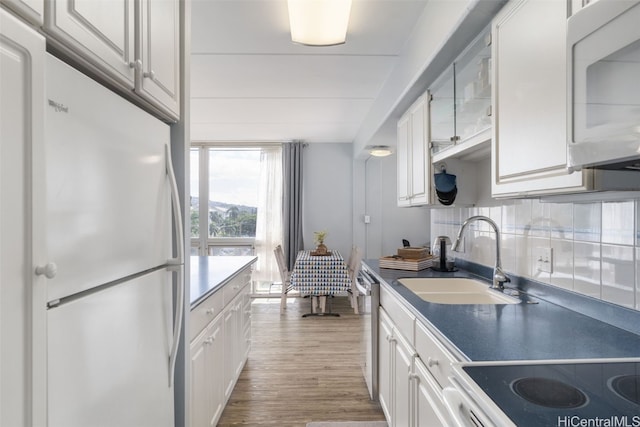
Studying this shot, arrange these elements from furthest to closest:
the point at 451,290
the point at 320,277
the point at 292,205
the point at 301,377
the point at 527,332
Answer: the point at 292,205, the point at 320,277, the point at 301,377, the point at 451,290, the point at 527,332

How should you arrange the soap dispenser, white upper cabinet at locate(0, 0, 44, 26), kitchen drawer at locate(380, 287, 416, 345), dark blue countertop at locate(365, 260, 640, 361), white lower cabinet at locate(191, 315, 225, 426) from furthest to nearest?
1. the soap dispenser
2. white lower cabinet at locate(191, 315, 225, 426)
3. kitchen drawer at locate(380, 287, 416, 345)
4. dark blue countertop at locate(365, 260, 640, 361)
5. white upper cabinet at locate(0, 0, 44, 26)

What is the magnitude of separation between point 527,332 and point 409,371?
0.59m

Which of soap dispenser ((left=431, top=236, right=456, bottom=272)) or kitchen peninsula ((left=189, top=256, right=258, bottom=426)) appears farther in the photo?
→ soap dispenser ((left=431, top=236, right=456, bottom=272))

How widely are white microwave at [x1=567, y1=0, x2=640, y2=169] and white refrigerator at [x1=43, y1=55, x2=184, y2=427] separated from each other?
3.81 ft

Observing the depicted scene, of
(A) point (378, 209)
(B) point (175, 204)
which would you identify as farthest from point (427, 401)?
(A) point (378, 209)

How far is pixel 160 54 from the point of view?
1.22m

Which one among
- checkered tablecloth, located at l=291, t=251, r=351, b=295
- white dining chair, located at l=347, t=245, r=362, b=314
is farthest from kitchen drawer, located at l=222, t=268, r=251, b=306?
white dining chair, located at l=347, t=245, r=362, b=314

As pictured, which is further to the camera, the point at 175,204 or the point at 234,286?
the point at 234,286

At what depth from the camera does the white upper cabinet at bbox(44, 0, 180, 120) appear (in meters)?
0.77

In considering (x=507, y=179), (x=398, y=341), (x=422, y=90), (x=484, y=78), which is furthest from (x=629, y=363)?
(x=422, y=90)

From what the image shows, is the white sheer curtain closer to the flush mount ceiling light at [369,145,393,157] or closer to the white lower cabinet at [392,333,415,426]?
the flush mount ceiling light at [369,145,393,157]

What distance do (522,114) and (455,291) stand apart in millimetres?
1244

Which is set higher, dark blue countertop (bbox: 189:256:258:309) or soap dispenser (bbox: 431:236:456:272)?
soap dispenser (bbox: 431:236:456:272)

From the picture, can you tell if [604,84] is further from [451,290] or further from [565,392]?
[451,290]
